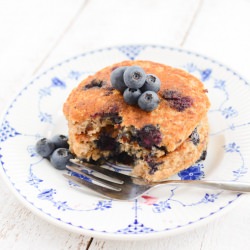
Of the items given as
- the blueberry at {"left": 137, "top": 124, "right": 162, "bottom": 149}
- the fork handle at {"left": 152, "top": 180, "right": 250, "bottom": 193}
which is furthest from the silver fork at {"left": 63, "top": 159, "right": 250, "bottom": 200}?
the blueberry at {"left": 137, "top": 124, "right": 162, "bottom": 149}

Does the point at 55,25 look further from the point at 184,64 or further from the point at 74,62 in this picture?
the point at 184,64

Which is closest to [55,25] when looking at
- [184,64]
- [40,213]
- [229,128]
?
[184,64]

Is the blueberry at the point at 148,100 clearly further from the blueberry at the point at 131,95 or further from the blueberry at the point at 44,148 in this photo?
the blueberry at the point at 44,148

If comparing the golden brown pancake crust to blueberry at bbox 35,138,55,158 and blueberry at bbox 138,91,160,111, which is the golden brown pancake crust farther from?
blueberry at bbox 35,138,55,158

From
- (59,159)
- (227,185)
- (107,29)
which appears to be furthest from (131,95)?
(107,29)

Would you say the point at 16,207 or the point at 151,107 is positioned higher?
the point at 151,107
